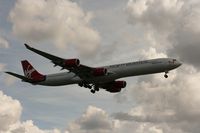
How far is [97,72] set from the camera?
8550 centimetres

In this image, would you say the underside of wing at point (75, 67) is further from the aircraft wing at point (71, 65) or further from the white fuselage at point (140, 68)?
the white fuselage at point (140, 68)

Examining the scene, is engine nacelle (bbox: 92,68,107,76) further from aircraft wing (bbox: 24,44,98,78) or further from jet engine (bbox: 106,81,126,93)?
jet engine (bbox: 106,81,126,93)

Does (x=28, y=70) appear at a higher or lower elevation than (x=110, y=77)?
higher

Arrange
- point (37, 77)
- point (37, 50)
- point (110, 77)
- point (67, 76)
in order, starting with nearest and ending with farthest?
point (37, 50) → point (110, 77) → point (67, 76) → point (37, 77)

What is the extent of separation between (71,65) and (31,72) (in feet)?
77.1

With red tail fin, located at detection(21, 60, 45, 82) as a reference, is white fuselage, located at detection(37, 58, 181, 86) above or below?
below

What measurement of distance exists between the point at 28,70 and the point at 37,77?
7062 millimetres

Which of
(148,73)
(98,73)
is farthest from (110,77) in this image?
(148,73)

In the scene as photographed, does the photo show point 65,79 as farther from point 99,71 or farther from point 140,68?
point 140,68

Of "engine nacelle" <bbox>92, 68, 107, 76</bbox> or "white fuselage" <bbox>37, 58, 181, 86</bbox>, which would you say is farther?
"engine nacelle" <bbox>92, 68, 107, 76</bbox>

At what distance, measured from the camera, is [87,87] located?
303 ft

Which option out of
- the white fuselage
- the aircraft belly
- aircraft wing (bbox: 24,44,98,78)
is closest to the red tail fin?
the aircraft belly

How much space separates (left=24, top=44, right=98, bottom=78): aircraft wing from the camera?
261ft

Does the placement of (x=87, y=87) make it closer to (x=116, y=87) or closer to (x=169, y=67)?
(x=116, y=87)
